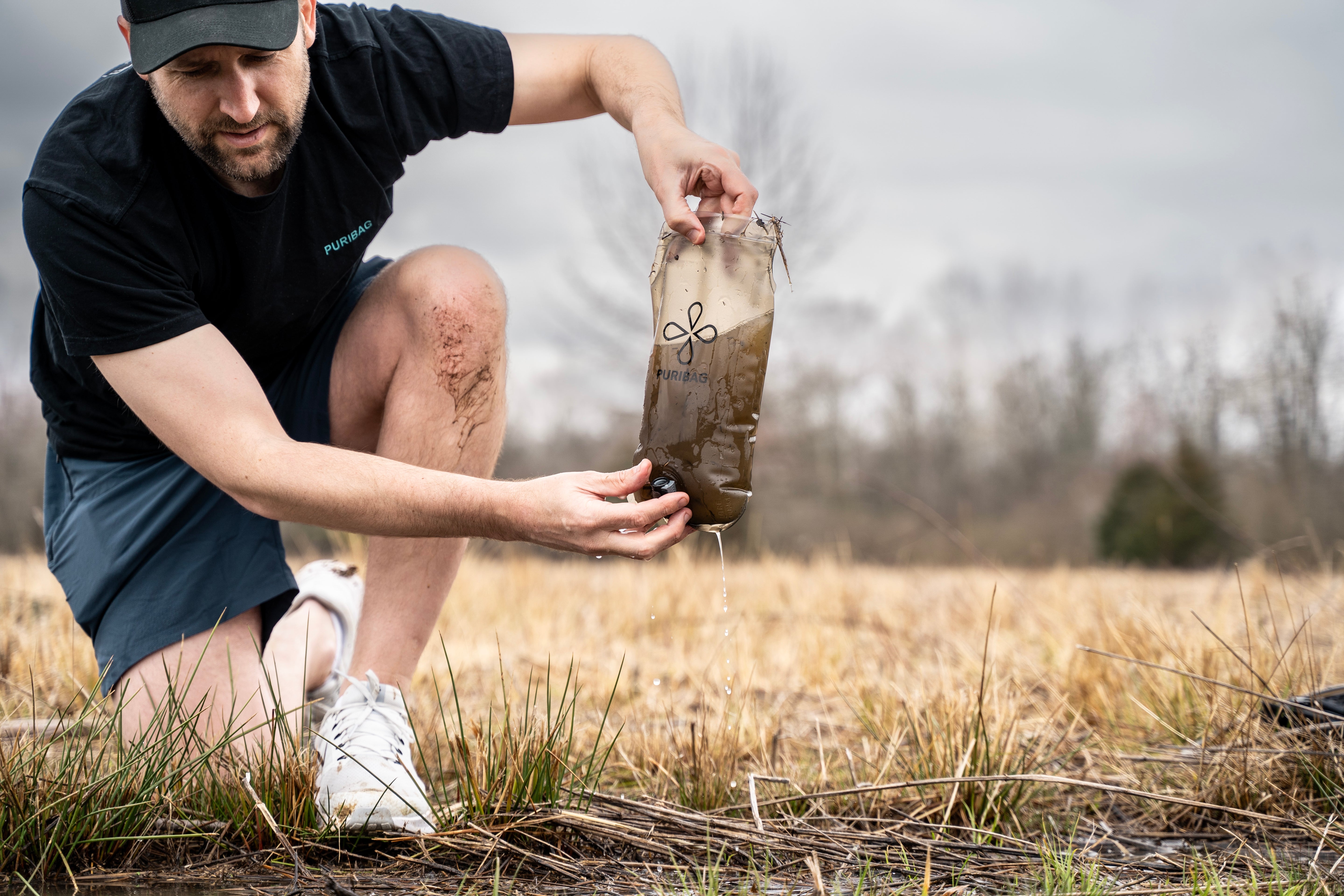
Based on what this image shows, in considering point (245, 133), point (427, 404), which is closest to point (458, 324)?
point (427, 404)

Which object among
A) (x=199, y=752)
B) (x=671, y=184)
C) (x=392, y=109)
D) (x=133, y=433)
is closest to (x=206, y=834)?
(x=199, y=752)

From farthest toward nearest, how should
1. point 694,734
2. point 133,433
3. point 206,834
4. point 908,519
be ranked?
point 908,519
point 133,433
point 694,734
point 206,834

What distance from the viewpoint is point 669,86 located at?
7.64 ft

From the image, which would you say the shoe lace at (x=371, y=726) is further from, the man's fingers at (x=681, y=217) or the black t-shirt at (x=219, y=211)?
the man's fingers at (x=681, y=217)

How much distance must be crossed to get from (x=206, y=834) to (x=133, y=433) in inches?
53.2

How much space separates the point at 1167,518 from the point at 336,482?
1334cm

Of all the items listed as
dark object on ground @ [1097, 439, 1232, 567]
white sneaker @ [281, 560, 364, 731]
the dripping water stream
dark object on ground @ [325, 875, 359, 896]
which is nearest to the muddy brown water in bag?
the dripping water stream

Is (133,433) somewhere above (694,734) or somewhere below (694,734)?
above

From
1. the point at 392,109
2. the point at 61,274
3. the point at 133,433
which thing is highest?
the point at 392,109

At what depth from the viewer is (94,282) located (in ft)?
6.31

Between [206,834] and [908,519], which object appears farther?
[908,519]

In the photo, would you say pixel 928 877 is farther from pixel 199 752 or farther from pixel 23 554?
pixel 23 554

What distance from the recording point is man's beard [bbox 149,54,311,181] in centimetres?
198

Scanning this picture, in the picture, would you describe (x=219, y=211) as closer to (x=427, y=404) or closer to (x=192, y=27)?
(x=192, y=27)
